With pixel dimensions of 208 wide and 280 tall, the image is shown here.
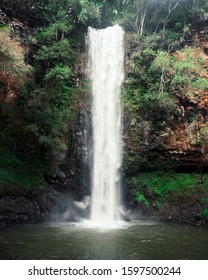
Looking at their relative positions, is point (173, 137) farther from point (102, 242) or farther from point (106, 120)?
point (102, 242)

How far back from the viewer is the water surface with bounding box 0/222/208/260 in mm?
9067

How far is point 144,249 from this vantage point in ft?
32.2

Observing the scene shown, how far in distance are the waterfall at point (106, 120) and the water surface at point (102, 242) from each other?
7.85ft

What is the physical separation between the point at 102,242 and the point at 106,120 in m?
10.1

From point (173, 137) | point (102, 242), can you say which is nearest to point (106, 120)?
point (173, 137)

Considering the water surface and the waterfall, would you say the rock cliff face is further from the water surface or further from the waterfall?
the water surface

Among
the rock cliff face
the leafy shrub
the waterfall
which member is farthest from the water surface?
the rock cliff face

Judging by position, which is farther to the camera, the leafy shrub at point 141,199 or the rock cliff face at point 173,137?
the rock cliff face at point 173,137

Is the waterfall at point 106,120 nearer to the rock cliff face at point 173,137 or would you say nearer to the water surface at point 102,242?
the rock cliff face at point 173,137

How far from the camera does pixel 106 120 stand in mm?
19250

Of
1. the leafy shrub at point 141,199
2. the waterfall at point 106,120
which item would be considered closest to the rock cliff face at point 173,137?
the waterfall at point 106,120

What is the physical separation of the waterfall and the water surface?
239 cm

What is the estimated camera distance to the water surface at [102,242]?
907 cm

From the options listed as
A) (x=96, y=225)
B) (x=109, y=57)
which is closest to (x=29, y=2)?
(x=109, y=57)
